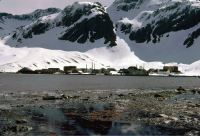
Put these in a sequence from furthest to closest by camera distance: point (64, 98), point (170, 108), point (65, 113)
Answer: point (64, 98), point (170, 108), point (65, 113)

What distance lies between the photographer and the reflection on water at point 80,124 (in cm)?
5331

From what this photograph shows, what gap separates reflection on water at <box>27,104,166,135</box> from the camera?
53312 mm

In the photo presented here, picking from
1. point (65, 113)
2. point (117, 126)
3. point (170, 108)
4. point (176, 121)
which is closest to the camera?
point (117, 126)

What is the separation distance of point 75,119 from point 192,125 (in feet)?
53.0

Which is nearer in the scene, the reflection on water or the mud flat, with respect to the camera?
the reflection on water

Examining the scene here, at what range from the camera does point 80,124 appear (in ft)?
Answer: 194

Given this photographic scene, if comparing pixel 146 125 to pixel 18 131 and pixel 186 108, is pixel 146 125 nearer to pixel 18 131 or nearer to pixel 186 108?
pixel 18 131

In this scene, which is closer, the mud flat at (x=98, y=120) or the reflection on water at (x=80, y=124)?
the reflection on water at (x=80, y=124)

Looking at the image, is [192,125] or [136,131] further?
[192,125]

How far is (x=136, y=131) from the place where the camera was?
54469 mm

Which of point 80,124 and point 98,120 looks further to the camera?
point 98,120

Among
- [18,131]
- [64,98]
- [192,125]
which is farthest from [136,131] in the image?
[64,98]

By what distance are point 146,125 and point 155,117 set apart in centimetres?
784

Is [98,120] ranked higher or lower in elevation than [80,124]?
higher
